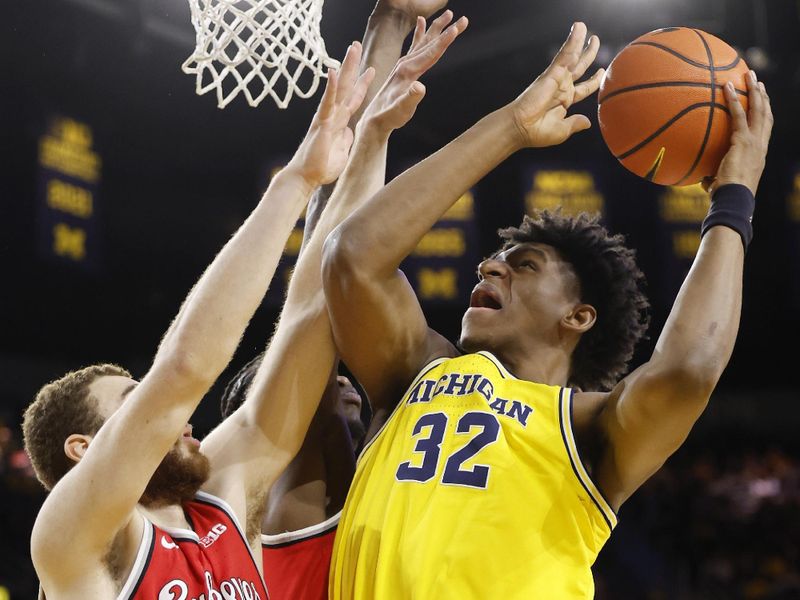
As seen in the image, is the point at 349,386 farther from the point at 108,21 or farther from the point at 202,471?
the point at 108,21

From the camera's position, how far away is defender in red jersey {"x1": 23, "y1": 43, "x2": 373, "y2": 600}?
2.18 m

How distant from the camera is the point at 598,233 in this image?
2904 mm

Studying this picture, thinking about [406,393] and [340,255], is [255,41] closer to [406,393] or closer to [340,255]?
[340,255]

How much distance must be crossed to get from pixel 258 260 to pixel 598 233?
103 centimetres

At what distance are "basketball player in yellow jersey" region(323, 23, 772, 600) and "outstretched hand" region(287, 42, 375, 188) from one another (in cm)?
19

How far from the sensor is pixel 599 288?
2857mm

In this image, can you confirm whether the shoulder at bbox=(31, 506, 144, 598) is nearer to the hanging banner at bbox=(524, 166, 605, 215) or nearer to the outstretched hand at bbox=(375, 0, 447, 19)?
the outstretched hand at bbox=(375, 0, 447, 19)

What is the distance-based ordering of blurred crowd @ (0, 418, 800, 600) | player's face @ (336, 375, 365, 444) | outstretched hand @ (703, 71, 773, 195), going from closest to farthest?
outstretched hand @ (703, 71, 773, 195) < player's face @ (336, 375, 365, 444) < blurred crowd @ (0, 418, 800, 600)

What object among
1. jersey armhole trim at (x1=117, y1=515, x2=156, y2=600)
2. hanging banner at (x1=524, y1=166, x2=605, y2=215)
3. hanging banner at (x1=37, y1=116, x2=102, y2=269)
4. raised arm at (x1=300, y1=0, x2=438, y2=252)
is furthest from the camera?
hanging banner at (x1=524, y1=166, x2=605, y2=215)

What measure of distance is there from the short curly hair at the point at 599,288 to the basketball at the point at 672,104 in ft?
1.02

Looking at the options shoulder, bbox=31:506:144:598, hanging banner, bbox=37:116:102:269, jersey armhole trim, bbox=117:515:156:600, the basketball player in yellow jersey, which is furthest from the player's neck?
hanging banner, bbox=37:116:102:269

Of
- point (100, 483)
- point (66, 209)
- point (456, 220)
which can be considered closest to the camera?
point (100, 483)

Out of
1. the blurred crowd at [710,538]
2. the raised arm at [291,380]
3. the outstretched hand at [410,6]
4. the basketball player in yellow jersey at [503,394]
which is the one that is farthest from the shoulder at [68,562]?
the blurred crowd at [710,538]

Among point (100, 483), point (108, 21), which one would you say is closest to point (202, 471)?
point (100, 483)
